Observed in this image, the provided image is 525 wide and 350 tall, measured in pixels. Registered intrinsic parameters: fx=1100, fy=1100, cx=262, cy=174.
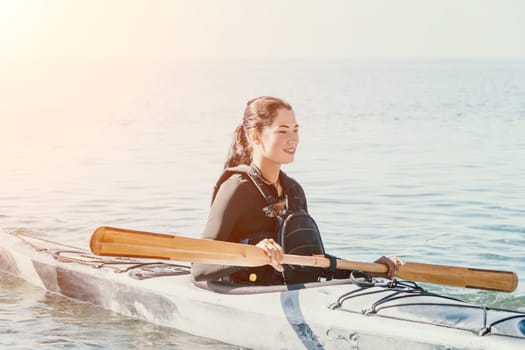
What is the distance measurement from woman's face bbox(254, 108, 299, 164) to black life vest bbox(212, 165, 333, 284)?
0.45 feet

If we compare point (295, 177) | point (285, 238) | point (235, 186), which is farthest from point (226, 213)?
point (295, 177)

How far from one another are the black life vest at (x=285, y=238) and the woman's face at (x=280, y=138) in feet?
0.45

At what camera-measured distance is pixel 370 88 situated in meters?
42.7

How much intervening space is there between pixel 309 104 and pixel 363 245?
22693 millimetres

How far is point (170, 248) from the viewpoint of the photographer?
5.16 m

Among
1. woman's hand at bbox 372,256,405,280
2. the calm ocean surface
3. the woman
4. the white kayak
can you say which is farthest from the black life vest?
the calm ocean surface

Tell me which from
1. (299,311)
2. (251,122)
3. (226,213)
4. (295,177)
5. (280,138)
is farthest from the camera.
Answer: (295,177)

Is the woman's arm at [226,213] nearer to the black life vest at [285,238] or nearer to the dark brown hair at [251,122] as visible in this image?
the black life vest at [285,238]

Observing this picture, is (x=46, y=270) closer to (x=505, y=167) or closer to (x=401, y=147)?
(x=505, y=167)

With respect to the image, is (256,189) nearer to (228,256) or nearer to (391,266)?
(228,256)

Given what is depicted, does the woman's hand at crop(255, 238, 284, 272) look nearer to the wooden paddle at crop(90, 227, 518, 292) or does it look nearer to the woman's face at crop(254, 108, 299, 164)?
the wooden paddle at crop(90, 227, 518, 292)

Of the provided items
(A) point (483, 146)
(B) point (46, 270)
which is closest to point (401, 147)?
(A) point (483, 146)

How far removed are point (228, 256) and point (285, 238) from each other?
19.6 inches

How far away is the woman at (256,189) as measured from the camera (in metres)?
5.59
